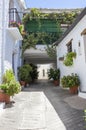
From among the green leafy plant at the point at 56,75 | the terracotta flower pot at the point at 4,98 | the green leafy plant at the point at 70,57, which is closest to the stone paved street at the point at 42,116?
the terracotta flower pot at the point at 4,98

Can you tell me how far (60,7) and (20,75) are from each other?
8340mm

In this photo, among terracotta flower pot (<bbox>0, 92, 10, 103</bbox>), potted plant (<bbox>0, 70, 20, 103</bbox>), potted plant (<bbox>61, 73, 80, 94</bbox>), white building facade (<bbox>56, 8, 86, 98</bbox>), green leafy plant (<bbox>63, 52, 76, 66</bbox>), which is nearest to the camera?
potted plant (<bbox>0, 70, 20, 103</bbox>)

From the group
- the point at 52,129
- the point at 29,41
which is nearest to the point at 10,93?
the point at 52,129

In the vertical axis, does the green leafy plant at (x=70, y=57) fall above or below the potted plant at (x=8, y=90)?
above

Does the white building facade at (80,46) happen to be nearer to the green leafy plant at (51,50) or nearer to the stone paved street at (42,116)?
the stone paved street at (42,116)

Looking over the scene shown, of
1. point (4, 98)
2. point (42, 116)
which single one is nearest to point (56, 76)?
point (4, 98)

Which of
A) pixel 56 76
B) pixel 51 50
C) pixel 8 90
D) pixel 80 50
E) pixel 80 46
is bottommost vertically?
pixel 8 90

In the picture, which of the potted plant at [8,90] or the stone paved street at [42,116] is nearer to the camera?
the stone paved street at [42,116]

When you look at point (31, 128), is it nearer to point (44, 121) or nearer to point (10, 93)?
point (44, 121)

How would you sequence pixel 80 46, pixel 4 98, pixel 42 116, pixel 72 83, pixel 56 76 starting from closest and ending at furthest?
pixel 42 116, pixel 4 98, pixel 80 46, pixel 72 83, pixel 56 76

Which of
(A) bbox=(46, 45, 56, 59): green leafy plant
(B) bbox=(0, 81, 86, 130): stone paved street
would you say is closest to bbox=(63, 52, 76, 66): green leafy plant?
(B) bbox=(0, 81, 86, 130): stone paved street

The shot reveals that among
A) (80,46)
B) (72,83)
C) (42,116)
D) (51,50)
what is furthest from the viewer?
(51,50)

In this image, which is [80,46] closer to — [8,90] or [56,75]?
[8,90]

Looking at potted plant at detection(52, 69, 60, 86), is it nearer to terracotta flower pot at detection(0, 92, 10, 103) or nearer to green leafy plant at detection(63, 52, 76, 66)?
green leafy plant at detection(63, 52, 76, 66)
